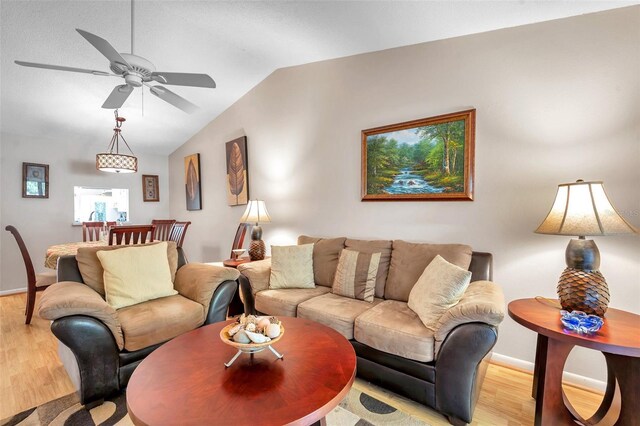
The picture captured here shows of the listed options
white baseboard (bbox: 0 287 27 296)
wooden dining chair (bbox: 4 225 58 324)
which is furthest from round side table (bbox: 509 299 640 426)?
white baseboard (bbox: 0 287 27 296)

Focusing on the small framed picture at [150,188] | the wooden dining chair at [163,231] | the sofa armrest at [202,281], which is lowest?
the sofa armrest at [202,281]

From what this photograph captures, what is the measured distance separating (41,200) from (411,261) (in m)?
5.29

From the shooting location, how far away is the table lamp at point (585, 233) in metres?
1.46

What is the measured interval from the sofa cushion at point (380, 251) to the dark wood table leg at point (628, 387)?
4.54 ft

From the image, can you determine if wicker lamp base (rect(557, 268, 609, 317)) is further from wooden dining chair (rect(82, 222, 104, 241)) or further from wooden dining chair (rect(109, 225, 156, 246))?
wooden dining chair (rect(82, 222, 104, 241))

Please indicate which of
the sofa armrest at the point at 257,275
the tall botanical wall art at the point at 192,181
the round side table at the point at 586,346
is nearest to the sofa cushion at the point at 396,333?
the round side table at the point at 586,346

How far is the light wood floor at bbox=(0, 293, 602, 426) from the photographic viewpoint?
65.4 inches

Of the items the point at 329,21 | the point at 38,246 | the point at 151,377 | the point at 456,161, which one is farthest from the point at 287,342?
the point at 38,246

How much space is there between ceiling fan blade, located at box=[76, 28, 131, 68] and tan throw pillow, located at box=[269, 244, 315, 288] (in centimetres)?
183

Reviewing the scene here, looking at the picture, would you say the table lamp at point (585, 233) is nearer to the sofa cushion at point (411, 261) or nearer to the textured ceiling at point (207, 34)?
the sofa cushion at point (411, 261)

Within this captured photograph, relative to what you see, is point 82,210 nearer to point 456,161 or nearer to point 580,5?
point 456,161

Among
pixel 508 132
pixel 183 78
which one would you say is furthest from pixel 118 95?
pixel 508 132

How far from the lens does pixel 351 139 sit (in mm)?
3004

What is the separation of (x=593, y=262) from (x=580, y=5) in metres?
1.59
